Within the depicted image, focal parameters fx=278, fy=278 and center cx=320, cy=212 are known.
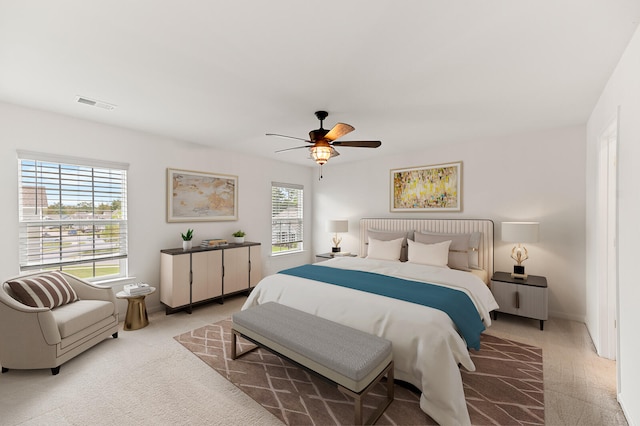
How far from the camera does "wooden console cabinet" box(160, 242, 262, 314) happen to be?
3971 millimetres

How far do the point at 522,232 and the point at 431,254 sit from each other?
1141 millimetres

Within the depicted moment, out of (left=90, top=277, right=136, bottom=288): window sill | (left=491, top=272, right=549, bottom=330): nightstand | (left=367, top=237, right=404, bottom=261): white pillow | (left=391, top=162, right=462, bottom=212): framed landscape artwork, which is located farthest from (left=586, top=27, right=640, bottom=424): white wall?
(left=90, top=277, right=136, bottom=288): window sill

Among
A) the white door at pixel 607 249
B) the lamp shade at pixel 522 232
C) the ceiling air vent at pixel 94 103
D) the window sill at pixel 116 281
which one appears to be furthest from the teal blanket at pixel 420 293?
the ceiling air vent at pixel 94 103

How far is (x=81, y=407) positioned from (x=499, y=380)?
335cm

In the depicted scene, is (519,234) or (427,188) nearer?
(519,234)

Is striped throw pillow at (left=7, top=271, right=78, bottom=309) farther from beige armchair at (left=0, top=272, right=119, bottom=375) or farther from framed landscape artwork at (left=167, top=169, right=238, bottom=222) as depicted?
framed landscape artwork at (left=167, top=169, right=238, bottom=222)

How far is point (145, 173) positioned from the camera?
4.03 metres

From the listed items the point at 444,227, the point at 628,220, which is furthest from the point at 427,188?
the point at 628,220

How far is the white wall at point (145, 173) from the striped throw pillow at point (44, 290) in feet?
1.69

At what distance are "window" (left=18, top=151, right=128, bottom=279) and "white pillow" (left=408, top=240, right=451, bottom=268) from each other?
4149 millimetres

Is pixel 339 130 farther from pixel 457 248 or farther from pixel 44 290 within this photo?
pixel 44 290

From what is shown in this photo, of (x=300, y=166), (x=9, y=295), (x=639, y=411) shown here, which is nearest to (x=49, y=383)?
(x=9, y=295)

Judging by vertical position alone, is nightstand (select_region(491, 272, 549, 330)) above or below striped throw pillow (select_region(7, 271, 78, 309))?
below

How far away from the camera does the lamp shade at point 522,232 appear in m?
3.55
